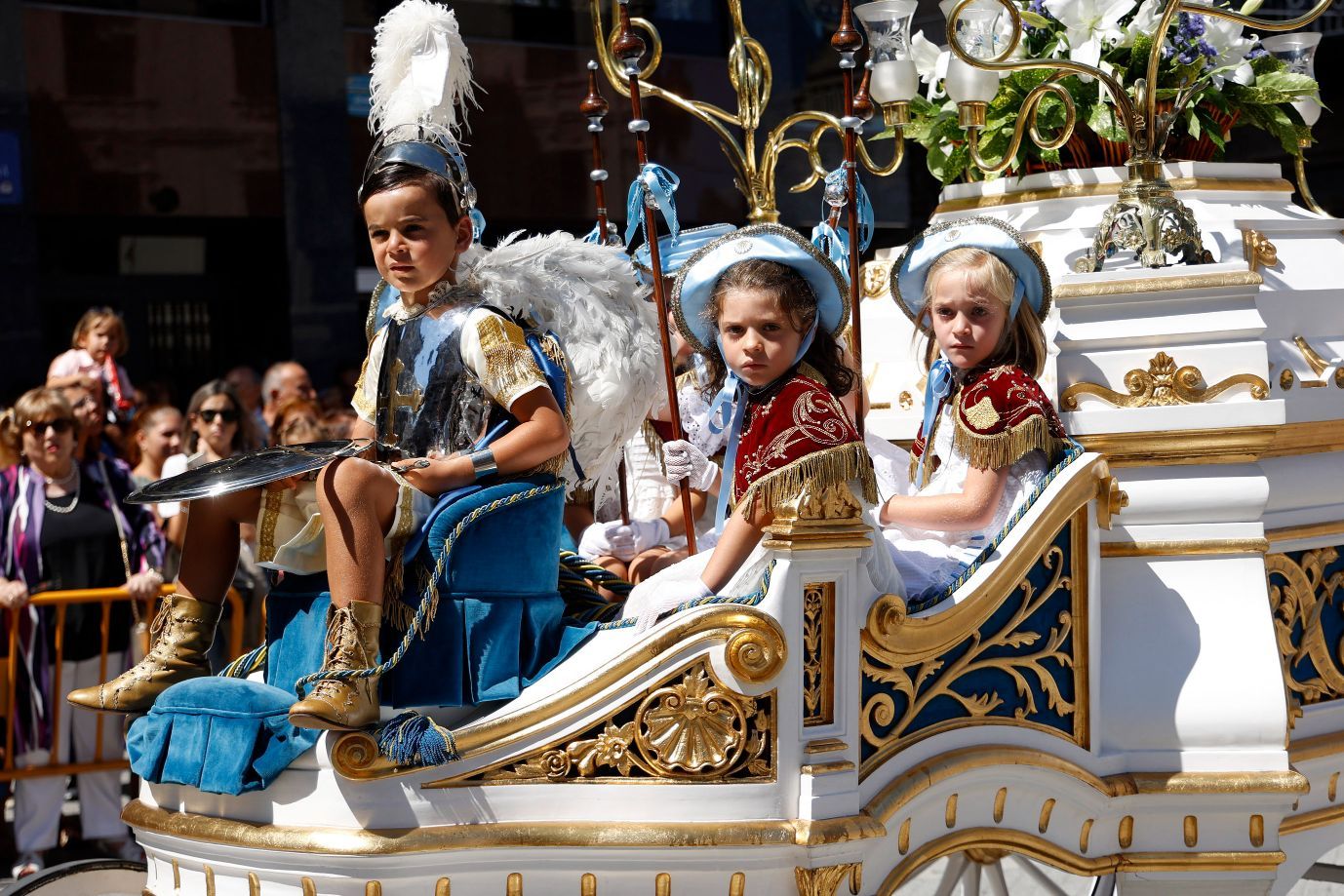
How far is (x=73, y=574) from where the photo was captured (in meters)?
5.35

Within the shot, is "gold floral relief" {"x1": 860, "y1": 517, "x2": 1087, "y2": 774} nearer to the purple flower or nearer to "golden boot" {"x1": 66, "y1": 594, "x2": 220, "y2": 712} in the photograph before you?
"golden boot" {"x1": 66, "y1": 594, "x2": 220, "y2": 712}

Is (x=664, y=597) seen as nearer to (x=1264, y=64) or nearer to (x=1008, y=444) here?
(x=1008, y=444)

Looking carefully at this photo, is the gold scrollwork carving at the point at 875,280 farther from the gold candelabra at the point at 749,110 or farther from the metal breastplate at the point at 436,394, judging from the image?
the metal breastplate at the point at 436,394

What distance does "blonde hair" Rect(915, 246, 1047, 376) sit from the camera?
3.26 m

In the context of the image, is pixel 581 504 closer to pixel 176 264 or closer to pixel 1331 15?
pixel 176 264

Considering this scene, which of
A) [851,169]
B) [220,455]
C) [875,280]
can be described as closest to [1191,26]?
[875,280]

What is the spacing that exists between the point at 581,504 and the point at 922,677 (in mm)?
1305

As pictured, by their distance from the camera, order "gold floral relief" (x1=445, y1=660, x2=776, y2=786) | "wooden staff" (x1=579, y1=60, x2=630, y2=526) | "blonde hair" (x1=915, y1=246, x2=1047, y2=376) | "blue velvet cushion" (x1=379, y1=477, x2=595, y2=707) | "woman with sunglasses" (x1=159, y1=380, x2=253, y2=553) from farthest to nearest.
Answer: "woman with sunglasses" (x1=159, y1=380, x2=253, y2=553) → "wooden staff" (x1=579, y1=60, x2=630, y2=526) → "blonde hair" (x1=915, y1=246, x2=1047, y2=376) → "blue velvet cushion" (x1=379, y1=477, x2=595, y2=707) → "gold floral relief" (x1=445, y1=660, x2=776, y2=786)

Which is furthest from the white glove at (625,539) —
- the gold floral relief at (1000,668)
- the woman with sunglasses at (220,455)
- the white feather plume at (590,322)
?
the woman with sunglasses at (220,455)

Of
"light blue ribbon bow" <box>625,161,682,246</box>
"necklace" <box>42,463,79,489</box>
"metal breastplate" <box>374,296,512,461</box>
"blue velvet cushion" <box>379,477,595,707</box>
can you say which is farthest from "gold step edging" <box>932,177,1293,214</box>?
"necklace" <box>42,463,79,489</box>

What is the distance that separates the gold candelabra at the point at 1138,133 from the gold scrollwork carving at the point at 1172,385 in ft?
0.84

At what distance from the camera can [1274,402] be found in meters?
3.27

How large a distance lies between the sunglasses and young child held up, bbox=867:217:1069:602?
320cm

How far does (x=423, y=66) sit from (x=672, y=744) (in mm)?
1393
